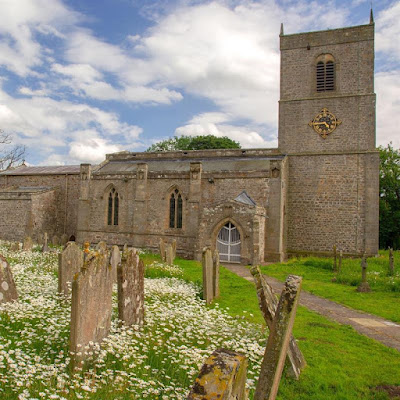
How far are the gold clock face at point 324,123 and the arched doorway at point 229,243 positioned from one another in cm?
860

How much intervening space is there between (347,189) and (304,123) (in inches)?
197

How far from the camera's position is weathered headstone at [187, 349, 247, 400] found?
2.46 m

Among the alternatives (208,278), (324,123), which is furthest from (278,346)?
(324,123)

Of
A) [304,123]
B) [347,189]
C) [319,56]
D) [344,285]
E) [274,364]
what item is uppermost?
[319,56]

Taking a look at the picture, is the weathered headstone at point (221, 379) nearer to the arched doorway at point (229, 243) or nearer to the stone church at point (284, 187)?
the stone church at point (284, 187)

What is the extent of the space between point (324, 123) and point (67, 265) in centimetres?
1910

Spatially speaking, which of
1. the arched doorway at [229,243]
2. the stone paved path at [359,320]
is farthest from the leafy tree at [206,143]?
the stone paved path at [359,320]

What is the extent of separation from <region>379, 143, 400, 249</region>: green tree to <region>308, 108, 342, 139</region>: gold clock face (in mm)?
14070

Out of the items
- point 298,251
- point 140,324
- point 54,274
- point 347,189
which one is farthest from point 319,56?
point 140,324

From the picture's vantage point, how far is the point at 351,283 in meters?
13.6

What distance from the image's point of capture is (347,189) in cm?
2225

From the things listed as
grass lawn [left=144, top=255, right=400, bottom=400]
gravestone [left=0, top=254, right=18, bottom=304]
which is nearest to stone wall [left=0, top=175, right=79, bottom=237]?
gravestone [left=0, top=254, right=18, bottom=304]

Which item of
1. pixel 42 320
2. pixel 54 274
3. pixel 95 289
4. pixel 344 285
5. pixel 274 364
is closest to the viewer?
pixel 274 364

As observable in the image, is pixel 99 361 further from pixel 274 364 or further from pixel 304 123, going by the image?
pixel 304 123
